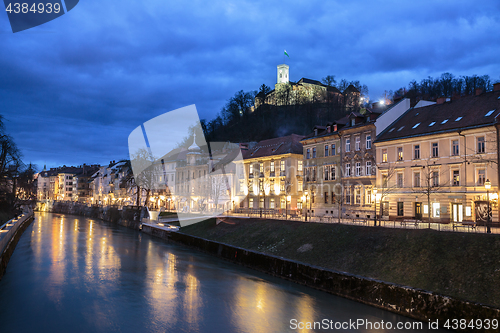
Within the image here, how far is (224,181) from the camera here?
2744 inches

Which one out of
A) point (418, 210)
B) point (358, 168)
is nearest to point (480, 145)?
point (418, 210)

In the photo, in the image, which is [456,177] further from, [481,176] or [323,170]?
[323,170]

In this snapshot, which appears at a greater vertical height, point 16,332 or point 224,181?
point 224,181

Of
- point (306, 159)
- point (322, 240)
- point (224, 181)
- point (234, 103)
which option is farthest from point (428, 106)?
point (234, 103)

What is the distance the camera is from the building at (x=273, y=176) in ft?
187

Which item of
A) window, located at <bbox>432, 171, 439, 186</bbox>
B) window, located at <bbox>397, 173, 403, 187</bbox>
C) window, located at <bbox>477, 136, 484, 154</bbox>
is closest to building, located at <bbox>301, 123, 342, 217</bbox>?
window, located at <bbox>397, 173, 403, 187</bbox>

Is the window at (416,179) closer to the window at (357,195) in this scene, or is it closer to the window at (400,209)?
the window at (400,209)

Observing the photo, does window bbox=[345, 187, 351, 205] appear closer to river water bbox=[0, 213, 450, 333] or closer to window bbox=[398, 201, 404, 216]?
window bbox=[398, 201, 404, 216]

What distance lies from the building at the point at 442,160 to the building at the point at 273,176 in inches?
637

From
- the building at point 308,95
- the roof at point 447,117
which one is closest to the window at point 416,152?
the roof at point 447,117

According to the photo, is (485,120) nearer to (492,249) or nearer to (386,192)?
(386,192)

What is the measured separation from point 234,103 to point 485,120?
93.5m

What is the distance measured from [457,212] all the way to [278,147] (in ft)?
103

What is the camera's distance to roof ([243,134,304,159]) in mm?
58500
